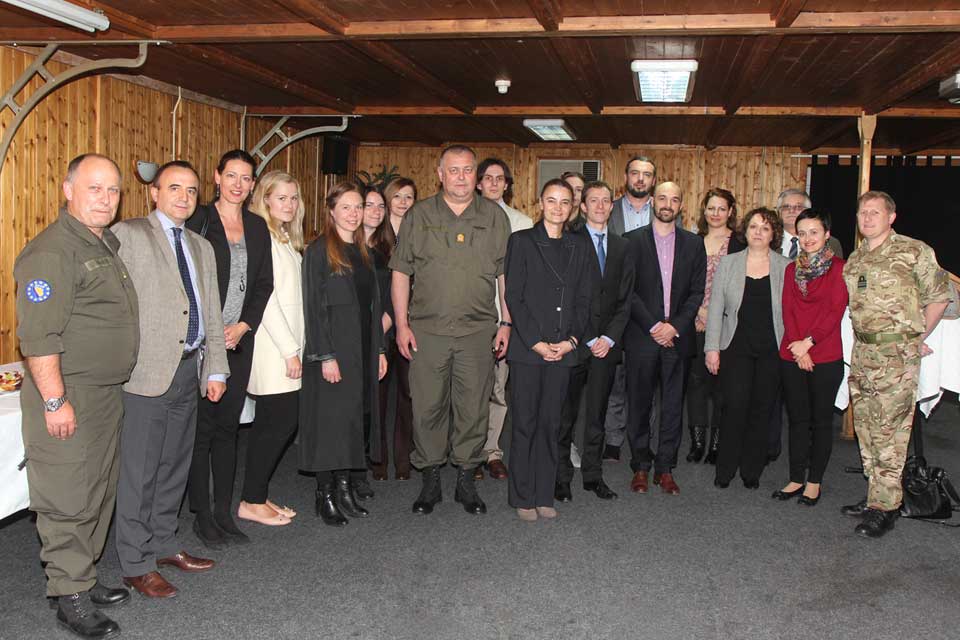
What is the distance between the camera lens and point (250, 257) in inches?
138

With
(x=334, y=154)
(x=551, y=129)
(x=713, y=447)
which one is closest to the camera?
(x=713, y=447)

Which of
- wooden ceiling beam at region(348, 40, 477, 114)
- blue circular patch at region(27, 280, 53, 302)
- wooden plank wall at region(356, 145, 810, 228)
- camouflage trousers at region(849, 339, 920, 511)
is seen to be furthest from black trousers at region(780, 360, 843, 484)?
wooden plank wall at region(356, 145, 810, 228)

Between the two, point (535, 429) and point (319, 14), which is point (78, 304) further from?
point (319, 14)

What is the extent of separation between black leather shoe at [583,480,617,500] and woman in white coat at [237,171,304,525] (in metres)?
1.64

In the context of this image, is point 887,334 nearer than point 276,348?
No

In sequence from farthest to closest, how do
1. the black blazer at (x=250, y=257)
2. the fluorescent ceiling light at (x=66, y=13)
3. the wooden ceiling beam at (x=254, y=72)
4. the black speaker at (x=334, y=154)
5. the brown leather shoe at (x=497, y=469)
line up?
the black speaker at (x=334, y=154) < the wooden ceiling beam at (x=254, y=72) < the brown leather shoe at (x=497, y=469) < the fluorescent ceiling light at (x=66, y=13) < the black blazer at (x=250, y=257)

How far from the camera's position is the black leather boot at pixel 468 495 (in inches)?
162

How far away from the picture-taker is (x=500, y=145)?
38.7 ft

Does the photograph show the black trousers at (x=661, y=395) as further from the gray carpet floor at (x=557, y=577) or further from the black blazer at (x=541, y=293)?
the black blazer at (x=541, y=293)

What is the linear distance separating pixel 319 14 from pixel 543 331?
239 centimetres

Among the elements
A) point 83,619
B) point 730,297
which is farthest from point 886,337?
point 83,619

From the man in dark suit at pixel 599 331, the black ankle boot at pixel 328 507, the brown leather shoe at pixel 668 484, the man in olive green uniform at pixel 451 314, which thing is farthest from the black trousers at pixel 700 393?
the black ankle boot at pixel 328 507

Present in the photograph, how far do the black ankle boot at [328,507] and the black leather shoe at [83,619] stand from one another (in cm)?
124

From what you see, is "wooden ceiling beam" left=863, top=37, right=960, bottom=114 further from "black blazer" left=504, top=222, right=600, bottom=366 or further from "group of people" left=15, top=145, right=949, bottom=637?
"black blazer" left=504, top=222, right=600, bottom=366
